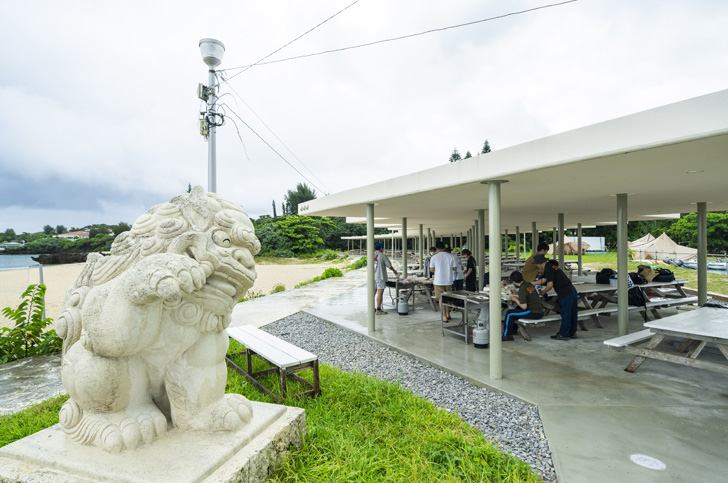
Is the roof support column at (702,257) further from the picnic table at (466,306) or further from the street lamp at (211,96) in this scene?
the street lamp at (211,96)

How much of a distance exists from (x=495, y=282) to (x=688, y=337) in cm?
199

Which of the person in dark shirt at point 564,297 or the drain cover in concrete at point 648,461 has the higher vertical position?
the person in dark shirt at point 564,297

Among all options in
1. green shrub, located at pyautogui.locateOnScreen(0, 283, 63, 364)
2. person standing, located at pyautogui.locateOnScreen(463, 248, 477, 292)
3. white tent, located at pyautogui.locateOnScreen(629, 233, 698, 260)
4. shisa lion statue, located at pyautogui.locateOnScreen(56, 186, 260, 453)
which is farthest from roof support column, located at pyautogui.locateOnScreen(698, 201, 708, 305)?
white tent, located at pyautogui.locateOnScreen(629, 233, 698, 260)

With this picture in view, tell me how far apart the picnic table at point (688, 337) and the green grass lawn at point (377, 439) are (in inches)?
98.2

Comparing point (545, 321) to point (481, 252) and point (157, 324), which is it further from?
point (157, 324)

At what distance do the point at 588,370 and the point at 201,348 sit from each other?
459 cm

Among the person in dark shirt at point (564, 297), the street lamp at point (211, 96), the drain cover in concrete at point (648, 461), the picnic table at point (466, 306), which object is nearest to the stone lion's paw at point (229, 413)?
the drain cover in concrete at point (648, 461)

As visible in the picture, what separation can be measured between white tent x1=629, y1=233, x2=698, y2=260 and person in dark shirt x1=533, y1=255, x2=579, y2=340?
25606 millimetres

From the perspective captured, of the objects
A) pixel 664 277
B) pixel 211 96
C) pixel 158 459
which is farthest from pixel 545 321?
pixel 211 96

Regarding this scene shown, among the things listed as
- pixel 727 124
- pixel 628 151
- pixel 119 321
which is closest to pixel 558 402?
pixel 628 151

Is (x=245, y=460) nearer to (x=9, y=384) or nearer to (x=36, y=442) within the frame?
(x=36, y=442)

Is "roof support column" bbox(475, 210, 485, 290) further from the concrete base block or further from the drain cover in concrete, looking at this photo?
the concrete base block

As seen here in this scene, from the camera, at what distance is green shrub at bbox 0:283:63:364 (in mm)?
5574

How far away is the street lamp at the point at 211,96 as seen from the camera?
255 inches
